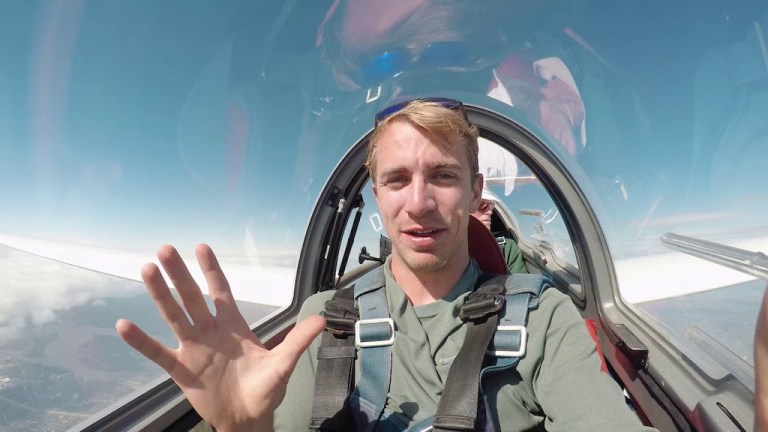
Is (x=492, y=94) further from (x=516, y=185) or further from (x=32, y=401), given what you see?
(x=32, y=401)

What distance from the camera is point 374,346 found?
1.28 m

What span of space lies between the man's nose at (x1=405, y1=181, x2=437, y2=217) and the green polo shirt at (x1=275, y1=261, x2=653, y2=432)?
13.5 inches

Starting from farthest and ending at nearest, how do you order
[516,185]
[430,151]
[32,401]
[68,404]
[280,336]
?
[516,185] < [280,336] < [430,151] < [68,404] < [32,401]

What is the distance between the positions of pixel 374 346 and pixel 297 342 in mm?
466

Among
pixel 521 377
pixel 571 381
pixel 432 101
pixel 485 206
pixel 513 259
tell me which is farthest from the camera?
pixel 485 206

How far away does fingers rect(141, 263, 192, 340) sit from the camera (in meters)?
0.81

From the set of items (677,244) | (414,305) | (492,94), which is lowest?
(414,305)

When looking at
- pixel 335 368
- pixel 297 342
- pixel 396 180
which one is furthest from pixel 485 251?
pixel 297 342

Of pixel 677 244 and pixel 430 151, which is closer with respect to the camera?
pixel 430 151

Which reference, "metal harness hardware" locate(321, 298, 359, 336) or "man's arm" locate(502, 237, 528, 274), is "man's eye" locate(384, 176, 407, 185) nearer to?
"metal harness hardware" locate(321, 298, 359, 336)

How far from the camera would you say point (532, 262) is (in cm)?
452

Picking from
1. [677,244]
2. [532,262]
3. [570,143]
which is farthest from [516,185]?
[677,244]

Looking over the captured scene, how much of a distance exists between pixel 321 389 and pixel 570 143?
2.47 meters

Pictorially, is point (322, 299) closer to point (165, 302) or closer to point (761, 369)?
point (165, 302)
